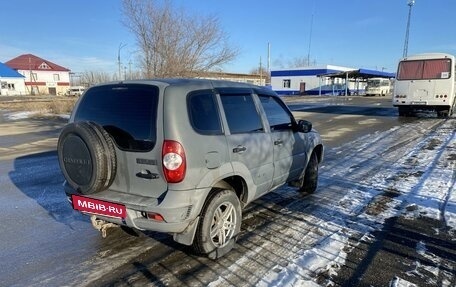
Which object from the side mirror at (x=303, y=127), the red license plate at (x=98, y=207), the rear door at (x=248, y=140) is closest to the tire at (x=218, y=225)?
the rear door at (x=248, y=140)

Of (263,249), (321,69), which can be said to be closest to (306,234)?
(263,249)

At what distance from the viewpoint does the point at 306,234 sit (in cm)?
437

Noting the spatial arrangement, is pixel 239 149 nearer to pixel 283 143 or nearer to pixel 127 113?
pixel 283 143

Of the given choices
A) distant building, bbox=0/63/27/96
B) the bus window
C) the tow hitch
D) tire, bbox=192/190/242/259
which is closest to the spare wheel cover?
the tow hitch

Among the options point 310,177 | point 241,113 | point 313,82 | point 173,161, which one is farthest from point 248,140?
point 313,82

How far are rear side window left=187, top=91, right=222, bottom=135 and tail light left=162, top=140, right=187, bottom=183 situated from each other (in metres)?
0.31

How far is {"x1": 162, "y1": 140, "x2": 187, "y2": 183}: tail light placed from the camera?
129 inches

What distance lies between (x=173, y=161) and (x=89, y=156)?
2.75ft

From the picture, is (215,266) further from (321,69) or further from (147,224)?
(321,69)

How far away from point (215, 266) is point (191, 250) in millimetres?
403

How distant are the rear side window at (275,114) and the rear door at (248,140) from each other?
0.26 metres

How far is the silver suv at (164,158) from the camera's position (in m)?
3.34

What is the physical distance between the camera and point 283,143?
4848mm

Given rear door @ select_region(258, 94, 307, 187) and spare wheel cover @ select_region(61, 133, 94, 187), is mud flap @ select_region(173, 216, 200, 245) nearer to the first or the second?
spare wheel cover @ select_region(61, 133, 94, 187)
